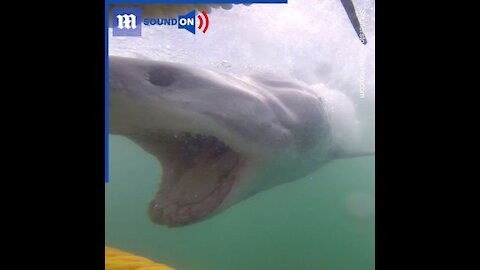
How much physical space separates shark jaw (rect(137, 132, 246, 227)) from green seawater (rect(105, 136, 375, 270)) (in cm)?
12

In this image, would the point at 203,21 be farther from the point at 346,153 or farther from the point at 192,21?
the point at 346,153

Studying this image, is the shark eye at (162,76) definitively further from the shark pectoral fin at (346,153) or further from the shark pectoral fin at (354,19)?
the shark pectoral fin at (346,153)

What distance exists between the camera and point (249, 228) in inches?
146

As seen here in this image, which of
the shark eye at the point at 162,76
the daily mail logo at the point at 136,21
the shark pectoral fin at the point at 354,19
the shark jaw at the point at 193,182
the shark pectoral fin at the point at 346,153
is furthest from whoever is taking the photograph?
the shark pectoral fin at the point at 346,153

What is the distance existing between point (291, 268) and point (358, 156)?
3.97 ft

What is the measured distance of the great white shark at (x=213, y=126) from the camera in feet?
8.63

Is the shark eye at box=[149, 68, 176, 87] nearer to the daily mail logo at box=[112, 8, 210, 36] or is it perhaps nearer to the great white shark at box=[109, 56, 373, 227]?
the great white shark at box=[109, 56, 373, 227]

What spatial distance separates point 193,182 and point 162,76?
3.10ft

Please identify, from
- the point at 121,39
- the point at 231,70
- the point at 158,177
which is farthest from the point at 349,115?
the point at 121,39

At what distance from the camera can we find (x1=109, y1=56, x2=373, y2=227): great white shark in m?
2.63

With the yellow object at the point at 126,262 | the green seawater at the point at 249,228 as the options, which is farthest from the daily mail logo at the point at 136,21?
the yellow object at the point at 126,262

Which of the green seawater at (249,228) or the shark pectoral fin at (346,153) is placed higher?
the shark pectoral fin at (346,153)

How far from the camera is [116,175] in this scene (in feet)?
9.78

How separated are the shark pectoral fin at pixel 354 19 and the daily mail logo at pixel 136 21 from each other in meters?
1.09
